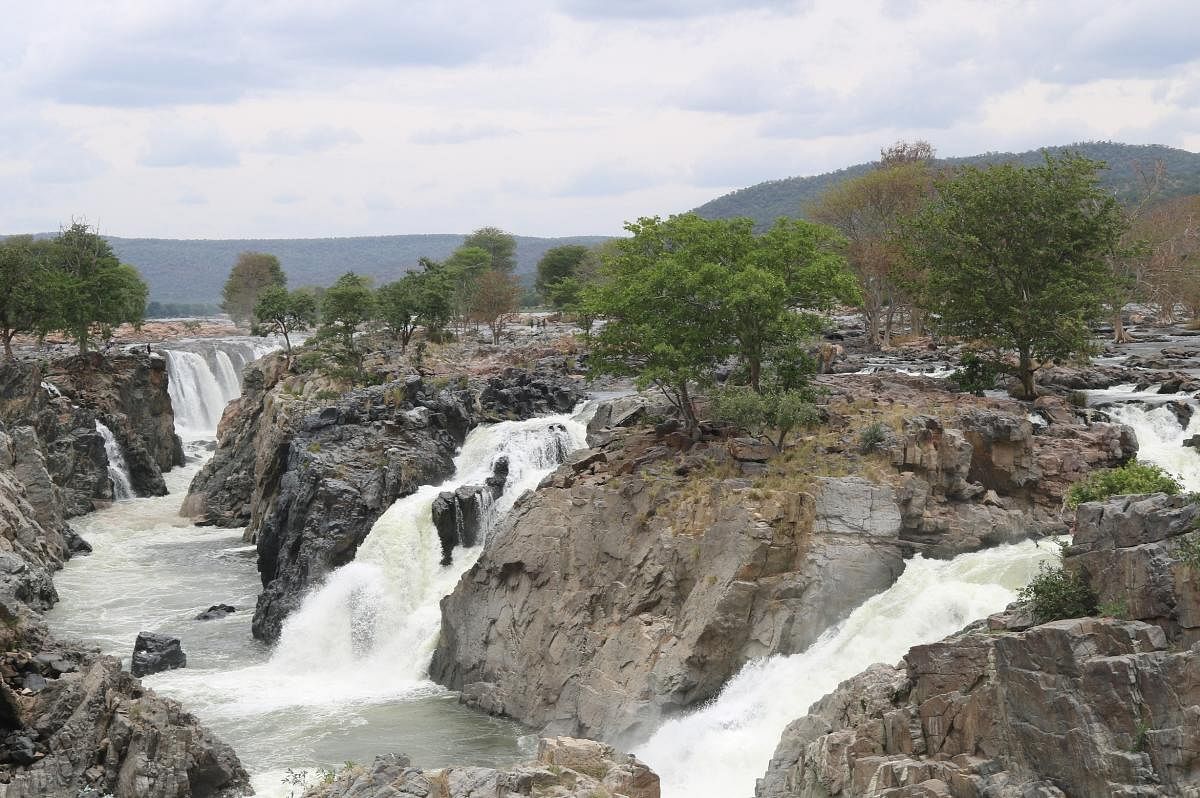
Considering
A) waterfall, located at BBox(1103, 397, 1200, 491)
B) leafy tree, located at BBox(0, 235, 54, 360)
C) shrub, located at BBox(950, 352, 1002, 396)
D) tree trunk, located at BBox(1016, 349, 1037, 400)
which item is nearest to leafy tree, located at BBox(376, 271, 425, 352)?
leafy tree, located at BBox(0, 235, 54, 360)

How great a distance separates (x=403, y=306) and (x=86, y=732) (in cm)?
4459

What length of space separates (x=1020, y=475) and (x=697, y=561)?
32.7 feet

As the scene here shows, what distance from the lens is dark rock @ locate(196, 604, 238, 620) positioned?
1687 inches

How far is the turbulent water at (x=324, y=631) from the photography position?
30.6 meters

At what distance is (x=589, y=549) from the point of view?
33844 mm

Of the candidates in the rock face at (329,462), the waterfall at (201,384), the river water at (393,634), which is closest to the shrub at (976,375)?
the river water at (393,634)

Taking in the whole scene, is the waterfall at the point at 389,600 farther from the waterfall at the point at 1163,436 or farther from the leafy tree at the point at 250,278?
the leafy tree at the point at 250,278

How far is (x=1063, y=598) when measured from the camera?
62.1 ft

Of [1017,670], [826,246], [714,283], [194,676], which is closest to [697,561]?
[714,283]

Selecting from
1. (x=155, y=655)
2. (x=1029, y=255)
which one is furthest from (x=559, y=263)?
(x=155, y=655)

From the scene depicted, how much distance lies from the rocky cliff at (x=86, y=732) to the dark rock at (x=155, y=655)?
979cm

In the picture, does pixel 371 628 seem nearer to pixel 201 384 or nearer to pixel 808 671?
pixel 808 671

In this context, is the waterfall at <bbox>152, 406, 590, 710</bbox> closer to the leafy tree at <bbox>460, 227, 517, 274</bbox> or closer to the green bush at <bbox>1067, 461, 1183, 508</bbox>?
the green bush at <bbox>1067, 461, 1183, 508</bbox>

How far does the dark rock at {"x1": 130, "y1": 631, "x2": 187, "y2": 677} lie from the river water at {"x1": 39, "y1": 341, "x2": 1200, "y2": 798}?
1.27ft
